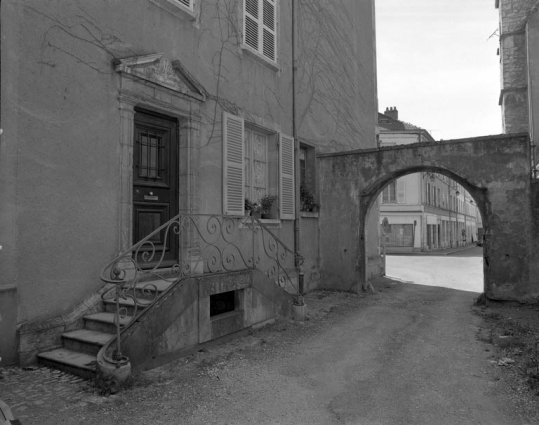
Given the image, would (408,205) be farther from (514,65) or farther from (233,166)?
(233,166)

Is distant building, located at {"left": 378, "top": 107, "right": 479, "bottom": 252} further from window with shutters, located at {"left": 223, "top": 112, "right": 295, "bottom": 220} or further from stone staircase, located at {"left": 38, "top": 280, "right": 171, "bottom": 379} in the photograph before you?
stone staircase, located at {"left": 38, "top": 280, "right": 171, "bottom": 379}

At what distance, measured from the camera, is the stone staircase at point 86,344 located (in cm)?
420

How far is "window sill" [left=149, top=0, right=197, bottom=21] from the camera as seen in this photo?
6.21 metres

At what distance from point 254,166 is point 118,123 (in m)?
3.41

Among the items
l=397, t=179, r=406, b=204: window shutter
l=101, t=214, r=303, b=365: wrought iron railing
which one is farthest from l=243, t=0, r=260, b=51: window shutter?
l=397, t=179, r=406, b=204: window shutter

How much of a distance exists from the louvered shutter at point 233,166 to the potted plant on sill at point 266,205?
3.14 feet

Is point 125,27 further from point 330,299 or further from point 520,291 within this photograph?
point 520,291

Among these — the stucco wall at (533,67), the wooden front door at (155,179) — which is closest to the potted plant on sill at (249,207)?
the wooden front door at (155,179)

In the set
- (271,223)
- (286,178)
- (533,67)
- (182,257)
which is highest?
(533,67)

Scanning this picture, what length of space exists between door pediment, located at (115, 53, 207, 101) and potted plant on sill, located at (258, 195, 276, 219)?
2488mm

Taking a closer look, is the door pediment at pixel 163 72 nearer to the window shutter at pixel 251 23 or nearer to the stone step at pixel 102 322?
the window shutter at pixel 251 23

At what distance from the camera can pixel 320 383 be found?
4.47 meters

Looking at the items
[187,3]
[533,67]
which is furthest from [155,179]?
[533,67]

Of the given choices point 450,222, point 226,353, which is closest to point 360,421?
point 226,353
